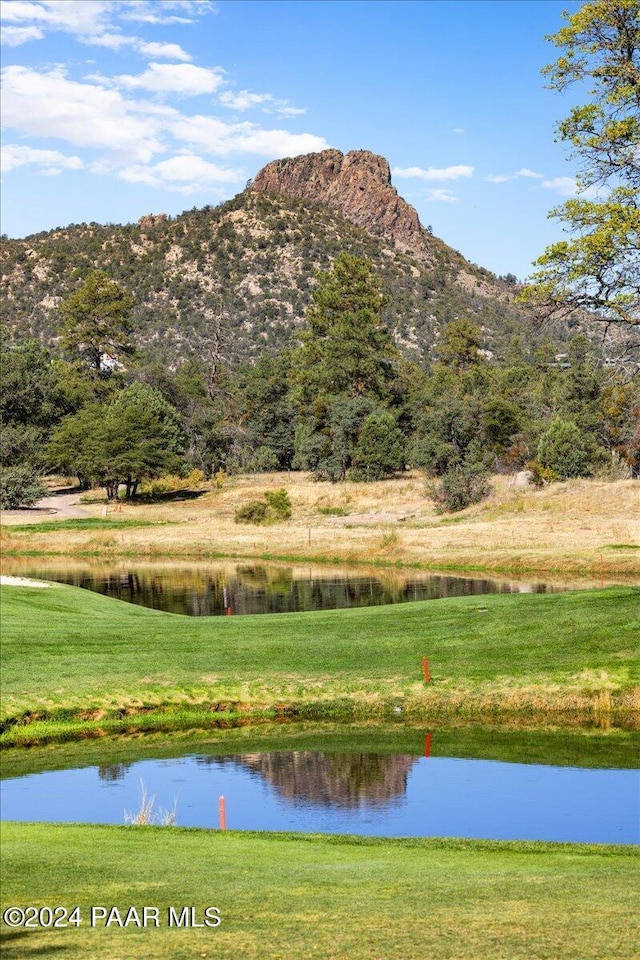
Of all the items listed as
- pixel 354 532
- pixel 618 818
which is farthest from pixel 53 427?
pixel 618 818

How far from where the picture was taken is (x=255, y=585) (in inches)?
2157

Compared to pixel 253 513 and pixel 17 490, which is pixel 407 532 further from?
pixel 17 490

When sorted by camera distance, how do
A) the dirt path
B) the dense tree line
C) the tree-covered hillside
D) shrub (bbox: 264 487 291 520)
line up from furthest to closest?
1. the tree-covered hillside
2. the dense tree line
3. the dirt path
4. shrub (bbox: 264 487 291 520)

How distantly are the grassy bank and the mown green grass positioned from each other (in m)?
10.4

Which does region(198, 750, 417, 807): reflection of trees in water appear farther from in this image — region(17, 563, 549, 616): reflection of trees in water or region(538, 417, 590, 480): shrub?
region(538, 417, 590, 480): shrub

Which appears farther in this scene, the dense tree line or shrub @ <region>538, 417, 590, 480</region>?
the dense tree line

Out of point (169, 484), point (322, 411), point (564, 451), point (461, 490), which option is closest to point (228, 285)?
point (322, 411)

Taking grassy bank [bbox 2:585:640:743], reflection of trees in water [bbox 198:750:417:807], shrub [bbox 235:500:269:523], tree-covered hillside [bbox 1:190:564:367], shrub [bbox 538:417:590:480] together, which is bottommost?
reflection of trees in water [bbox 198:750:417:807]

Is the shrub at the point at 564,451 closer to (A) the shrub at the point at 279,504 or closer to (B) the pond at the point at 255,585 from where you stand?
(A) the shrub at the point at 279,504

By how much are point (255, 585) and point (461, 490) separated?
24992 millimetres

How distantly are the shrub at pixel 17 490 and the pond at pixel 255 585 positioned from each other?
2433 cm

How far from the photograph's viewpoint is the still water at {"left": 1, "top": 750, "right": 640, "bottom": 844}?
19.0 meters

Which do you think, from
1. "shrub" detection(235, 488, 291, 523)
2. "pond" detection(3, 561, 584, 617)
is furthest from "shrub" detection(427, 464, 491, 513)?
"pond" detection(3, 561, 584, 617)

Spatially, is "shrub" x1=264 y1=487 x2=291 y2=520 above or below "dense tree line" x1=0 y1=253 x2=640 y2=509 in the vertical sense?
below
